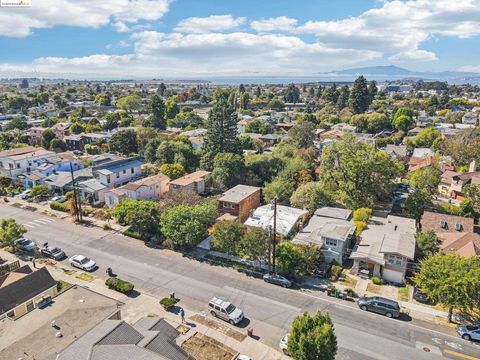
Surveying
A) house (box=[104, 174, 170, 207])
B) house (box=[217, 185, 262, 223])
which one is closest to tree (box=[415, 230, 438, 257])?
house (box=[217, 185, 262, 223])

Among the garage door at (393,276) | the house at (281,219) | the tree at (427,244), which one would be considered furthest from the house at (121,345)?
the tree at (427,244)

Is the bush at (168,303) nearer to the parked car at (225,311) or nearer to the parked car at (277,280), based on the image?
the parked car at (225,311)

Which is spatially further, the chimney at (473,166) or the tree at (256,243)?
the chimney at (473,166)

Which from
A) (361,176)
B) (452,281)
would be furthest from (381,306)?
(361,176)

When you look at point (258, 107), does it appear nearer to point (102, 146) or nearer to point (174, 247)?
point (102, 146)

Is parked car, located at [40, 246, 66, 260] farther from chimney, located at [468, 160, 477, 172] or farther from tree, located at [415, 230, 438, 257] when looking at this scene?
chimney, located at [468, 160, 477, 172]

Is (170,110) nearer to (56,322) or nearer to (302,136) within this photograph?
(302,136)

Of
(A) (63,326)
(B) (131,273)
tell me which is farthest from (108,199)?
(A) (63,326)
